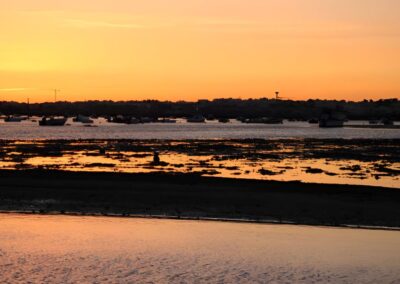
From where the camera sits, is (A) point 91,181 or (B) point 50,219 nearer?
(B) point 50,219

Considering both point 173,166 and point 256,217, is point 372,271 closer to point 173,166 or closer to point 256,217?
point 256,217

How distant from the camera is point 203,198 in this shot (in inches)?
1106

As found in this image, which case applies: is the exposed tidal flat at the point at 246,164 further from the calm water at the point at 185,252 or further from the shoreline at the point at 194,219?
the calm water at the point at 185,252

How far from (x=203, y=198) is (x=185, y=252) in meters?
9.23

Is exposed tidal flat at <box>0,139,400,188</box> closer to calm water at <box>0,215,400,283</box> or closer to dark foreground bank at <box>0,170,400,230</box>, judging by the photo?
dark foreground bank at <box>0,170,400,230</box>

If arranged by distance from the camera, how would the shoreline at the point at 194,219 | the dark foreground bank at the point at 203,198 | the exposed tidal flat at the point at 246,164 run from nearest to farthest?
the shoreline at the point at 194,219 → the dark foreground bank at the point at 203,198 → the exposed tidal flat at the point at 246,164

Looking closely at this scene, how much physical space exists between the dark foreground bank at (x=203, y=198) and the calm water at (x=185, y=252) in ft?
5.62

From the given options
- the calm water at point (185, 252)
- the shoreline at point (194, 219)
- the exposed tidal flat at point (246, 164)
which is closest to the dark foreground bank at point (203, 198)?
the shoreline at point (194, 219)

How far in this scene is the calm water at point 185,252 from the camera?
16.1 metres

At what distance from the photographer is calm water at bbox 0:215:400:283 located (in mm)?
16109

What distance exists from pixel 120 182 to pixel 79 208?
24.9ft

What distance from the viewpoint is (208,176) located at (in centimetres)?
3681

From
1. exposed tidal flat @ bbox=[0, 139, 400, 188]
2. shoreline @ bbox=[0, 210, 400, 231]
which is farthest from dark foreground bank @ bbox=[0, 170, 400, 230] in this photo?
exposed tidal flat @ bbox=[0, 139, 400, 188]

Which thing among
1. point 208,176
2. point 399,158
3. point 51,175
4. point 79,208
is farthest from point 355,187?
point 399,158
